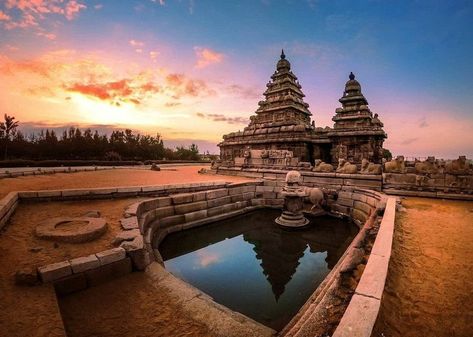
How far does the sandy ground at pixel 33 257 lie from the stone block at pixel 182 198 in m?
1.70

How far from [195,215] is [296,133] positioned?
13588 mm

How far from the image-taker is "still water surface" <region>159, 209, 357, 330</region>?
4.33m

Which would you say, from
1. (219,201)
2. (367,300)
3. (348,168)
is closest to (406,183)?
(348,168)

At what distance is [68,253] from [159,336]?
223cm

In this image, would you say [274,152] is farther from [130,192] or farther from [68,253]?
[68,253]

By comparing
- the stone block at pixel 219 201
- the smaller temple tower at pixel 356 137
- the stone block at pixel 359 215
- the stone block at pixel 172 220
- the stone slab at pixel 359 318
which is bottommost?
the stone block at pixel 172 220

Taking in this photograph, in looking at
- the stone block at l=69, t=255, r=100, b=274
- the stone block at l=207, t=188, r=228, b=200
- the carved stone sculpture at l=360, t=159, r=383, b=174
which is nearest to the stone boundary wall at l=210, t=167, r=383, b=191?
the carved stone sculpture at l=360, t=159, r=383, b=174

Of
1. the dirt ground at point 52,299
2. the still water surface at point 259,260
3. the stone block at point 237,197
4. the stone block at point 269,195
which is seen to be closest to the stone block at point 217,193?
the stone block at point 237,197

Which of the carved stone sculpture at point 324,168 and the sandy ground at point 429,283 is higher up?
the carved stone sculpture at point 324,168

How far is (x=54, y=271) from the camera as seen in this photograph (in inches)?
119

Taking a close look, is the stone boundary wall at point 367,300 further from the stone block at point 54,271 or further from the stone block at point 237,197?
the stone block at point 237,197

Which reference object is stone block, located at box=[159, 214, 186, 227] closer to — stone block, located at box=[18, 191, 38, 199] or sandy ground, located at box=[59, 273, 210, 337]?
stone block, located at box=[18, 191, 38, 199]

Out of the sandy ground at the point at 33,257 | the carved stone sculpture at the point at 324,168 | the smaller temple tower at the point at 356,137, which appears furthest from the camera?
the smaller temple tower at the point at 356,137

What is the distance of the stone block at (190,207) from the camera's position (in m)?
7.83
